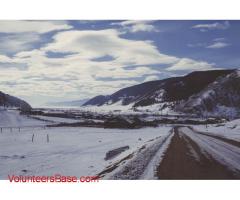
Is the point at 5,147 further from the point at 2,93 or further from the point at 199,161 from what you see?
the point at 199,161

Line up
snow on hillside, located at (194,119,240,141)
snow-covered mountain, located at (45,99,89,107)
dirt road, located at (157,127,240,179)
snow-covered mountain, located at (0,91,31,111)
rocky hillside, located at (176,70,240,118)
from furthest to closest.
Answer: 1. snow on hillside, located at (194,119,240,141)
2. snow-covered mountain, located at (0,91,31,111)
3. rocky hillside, located at (176,70,240,118)
4. snow-covered mountain, located at (45,99,89,107)
5. dirt road, located at (157,127,240,179)

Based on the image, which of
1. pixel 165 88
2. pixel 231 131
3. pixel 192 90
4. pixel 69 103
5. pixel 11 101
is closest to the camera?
pixel 69 103

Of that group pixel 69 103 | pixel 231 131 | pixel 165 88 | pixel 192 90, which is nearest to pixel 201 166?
pixel 165 88

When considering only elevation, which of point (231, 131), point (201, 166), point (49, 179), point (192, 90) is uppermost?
point (192, 90)

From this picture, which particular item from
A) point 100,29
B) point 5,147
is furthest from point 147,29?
point 5,147

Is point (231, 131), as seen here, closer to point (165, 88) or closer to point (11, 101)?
point (165, 88)

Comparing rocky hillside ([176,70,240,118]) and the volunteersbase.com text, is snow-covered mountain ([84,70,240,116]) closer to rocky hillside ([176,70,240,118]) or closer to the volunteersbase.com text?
rocky hillside ([176,70,240,118])

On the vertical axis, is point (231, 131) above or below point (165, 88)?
below

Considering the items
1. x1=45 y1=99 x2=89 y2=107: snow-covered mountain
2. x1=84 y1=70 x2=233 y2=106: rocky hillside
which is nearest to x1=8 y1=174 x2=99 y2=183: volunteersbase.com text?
x1=45 y1=99 x2=89 y2=107: snow-covered mountain

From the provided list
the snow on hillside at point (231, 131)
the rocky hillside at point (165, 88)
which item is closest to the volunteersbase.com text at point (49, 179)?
the rocky hillside at point (165, 88)

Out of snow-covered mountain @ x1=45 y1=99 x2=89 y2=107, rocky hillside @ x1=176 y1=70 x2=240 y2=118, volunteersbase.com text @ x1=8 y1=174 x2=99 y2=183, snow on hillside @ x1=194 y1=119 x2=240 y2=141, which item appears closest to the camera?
volunteersbase.com text @ x1=8 y1=174 x2=99 y2=183

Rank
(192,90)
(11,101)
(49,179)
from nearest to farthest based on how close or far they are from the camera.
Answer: (49,179) → (11,101) → (192,90)

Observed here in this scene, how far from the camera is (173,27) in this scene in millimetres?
16562

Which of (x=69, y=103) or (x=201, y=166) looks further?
(x=69, y=103)
